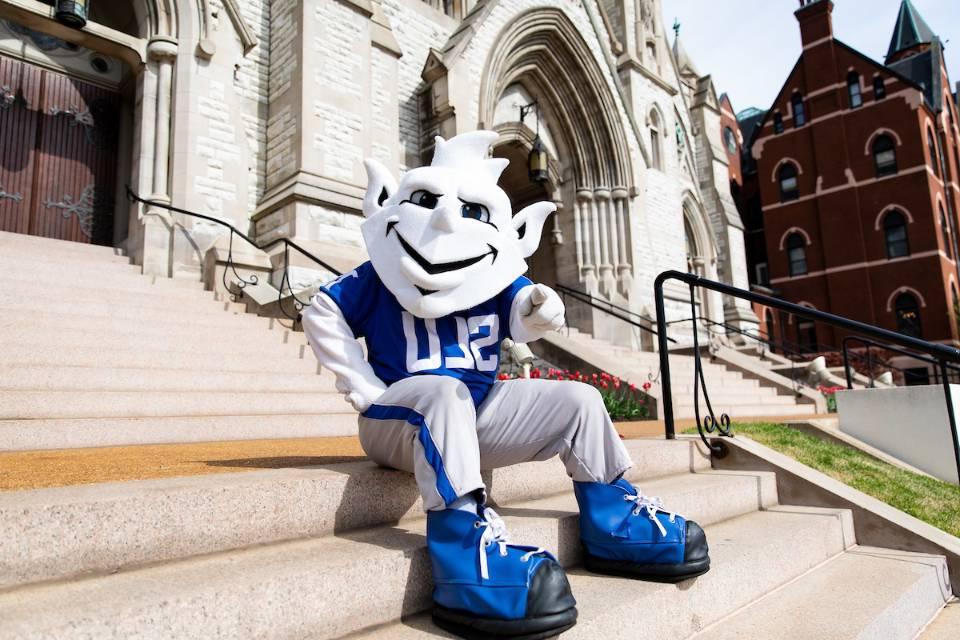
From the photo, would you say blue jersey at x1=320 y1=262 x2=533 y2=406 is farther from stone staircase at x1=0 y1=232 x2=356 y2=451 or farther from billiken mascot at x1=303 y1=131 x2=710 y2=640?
stone staircase at x1=0 y1=232 x2=356 y2=451

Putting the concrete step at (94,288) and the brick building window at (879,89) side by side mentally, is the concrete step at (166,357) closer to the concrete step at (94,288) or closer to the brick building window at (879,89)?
the concrete step at (94,288)

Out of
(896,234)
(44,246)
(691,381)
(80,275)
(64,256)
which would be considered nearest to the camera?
(80,275)

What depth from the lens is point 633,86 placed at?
17.2m

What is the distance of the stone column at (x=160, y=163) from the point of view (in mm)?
8125

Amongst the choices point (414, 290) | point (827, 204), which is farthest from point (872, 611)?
point (827, 204)

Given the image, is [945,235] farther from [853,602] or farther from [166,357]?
[166,357]

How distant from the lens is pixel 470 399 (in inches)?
72.6

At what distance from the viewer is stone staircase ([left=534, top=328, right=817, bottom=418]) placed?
8609 millimetres

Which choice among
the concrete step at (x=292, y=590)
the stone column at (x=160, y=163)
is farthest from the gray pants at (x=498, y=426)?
the stone column at (x=160, y=163)

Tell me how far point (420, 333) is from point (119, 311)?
4.72 m

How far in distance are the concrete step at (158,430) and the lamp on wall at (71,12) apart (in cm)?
718

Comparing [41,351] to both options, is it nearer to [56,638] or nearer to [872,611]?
[56,638]

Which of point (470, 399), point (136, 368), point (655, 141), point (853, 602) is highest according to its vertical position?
point (655, 141)

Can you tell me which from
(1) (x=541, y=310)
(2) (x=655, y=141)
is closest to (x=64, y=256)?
(1) (x=541, y=310)
